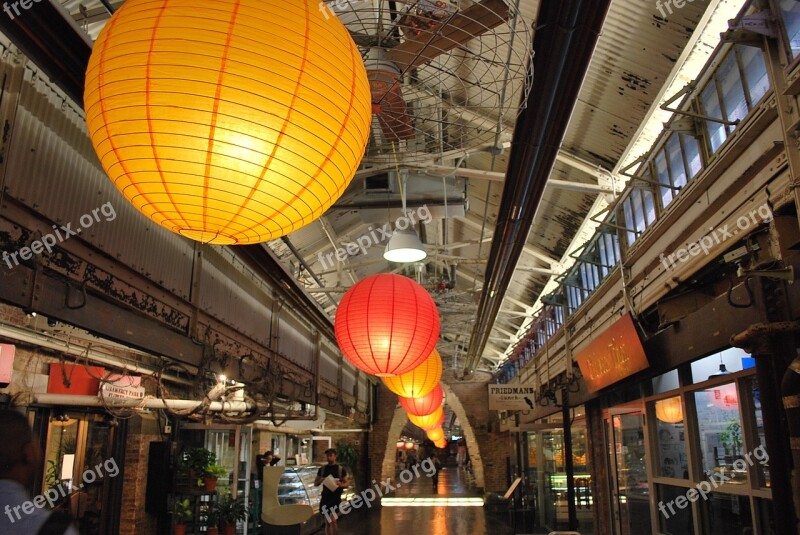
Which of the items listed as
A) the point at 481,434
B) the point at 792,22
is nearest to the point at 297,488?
the point at 792,22

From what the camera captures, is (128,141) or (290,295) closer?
(128,141)

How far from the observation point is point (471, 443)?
21.4 metres

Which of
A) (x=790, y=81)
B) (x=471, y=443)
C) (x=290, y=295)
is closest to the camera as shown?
(x=790, y=81)

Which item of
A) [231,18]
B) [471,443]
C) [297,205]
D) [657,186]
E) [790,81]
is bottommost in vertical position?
[471,443]

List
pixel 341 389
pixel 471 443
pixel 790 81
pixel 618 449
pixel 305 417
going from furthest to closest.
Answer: pixel 471 443, pixel 341 389, pixel 305 417, pixel 618 449, pixel 790 81

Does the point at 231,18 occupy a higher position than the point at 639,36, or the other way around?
the point at 639,36

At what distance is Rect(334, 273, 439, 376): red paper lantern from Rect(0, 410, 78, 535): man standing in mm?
2867

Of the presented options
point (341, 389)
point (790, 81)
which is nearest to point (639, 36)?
point (790, 81)

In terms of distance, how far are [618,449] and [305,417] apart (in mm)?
5252

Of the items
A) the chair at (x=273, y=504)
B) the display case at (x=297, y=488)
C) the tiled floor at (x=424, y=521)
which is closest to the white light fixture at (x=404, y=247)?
the chair at (x=273, y=504)

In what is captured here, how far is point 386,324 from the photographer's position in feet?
15.0

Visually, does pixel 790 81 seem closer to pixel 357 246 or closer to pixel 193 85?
pixel 193 85

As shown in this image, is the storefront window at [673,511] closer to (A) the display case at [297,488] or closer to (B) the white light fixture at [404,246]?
(B) the white light fixture at [404,246]

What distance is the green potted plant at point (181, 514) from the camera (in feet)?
25.4
